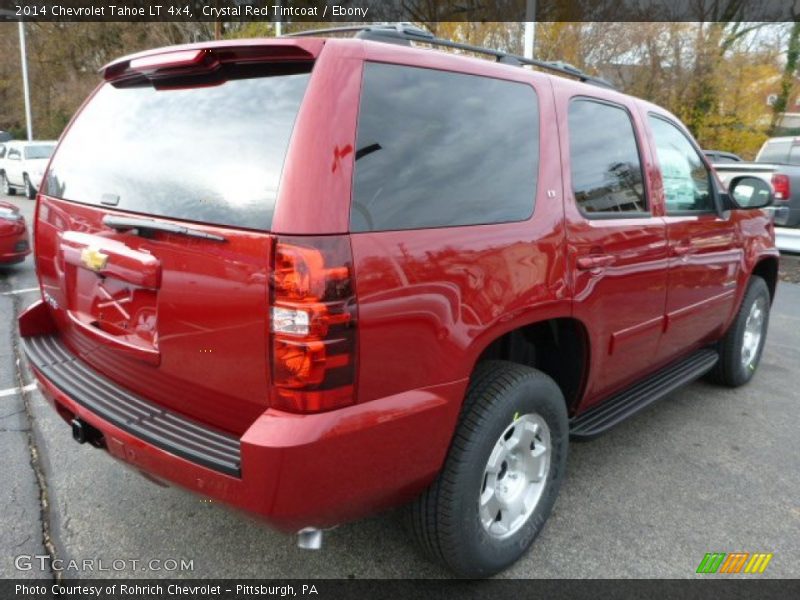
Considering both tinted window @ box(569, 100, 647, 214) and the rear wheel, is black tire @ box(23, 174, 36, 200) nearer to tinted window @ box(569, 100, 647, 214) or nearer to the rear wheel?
the rear wheel

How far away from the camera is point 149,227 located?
196 cm

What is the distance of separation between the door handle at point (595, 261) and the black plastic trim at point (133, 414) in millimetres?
1518

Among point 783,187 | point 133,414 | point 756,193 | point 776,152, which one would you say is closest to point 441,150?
point 133,414

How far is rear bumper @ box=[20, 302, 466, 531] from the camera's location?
5.65 ft

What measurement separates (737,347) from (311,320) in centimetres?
363

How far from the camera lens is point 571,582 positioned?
7.89 ft

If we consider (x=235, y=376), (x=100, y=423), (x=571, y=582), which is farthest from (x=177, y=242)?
(x=571, y=582)

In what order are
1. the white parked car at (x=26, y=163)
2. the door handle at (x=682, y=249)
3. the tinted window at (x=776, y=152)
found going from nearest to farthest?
the door handle at (x=682, y=249), the tinted window at (x=776, y=152), the white parked car at (x=26, y=163)

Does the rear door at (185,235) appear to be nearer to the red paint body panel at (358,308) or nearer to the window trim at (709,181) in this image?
the red paint body panel at (358,308)

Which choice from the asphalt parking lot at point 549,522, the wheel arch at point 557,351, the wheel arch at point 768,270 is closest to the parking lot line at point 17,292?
the asphalt parking lot at point 549,522

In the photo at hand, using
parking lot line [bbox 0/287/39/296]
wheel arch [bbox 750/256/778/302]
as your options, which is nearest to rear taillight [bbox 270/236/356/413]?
wheel arch [bbox 750/256/778/302]

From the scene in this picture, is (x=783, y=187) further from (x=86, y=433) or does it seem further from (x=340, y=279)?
(x=86, y=433)

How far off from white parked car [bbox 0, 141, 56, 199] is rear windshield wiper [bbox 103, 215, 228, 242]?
2004 cm

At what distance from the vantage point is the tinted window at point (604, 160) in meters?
2.67
